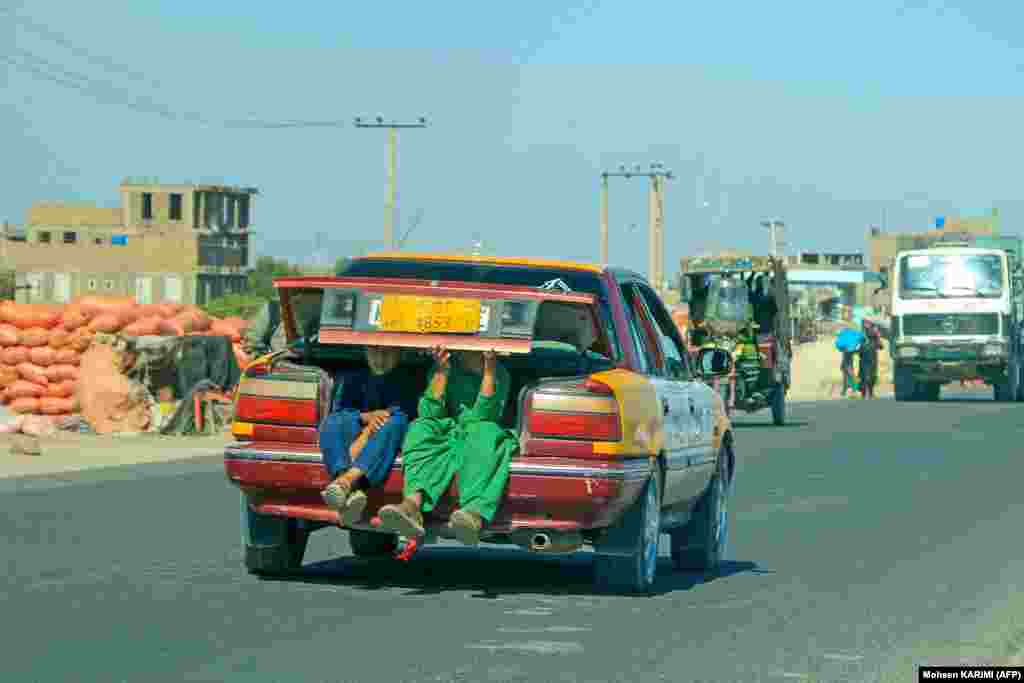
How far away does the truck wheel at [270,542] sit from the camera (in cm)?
1235

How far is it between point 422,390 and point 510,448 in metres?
1.18

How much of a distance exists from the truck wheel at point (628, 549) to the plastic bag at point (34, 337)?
21848mm

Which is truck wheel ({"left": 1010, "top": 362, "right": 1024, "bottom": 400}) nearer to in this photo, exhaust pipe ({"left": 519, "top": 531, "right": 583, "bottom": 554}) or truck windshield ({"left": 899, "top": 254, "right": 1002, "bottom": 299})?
truck windshield ({"left": 899, "top": 254, "right": 1002, "bottom": 299})

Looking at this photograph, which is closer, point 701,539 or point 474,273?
point 474,273

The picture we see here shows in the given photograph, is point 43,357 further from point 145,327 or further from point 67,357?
point 145,327

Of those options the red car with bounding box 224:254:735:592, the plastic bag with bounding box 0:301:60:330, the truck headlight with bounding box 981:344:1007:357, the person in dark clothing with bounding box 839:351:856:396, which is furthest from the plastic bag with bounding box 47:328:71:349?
the person in dark clothing with bounding box 839:351:856:396

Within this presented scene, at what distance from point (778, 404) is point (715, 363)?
24560 millimetres

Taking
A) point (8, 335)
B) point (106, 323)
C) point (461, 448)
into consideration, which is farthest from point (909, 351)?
point (461, 448)

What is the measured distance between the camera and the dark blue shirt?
1230 centimetres

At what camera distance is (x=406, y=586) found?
40.2 feet

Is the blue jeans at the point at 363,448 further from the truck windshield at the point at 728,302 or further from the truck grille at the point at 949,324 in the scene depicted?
the truck grille at the point at 949,324

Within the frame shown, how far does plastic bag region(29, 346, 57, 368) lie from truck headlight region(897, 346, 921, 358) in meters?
25.1

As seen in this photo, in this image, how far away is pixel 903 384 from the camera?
5438 cm

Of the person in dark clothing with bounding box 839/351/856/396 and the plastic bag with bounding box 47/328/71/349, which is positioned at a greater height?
the plastic bag with bounding box 47/328/71/349
